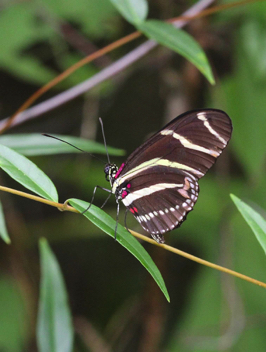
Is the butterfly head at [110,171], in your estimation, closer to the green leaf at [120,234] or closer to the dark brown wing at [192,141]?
the dark brown wing at [192,141]

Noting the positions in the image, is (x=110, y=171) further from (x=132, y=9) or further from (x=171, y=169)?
(x=132, y=9)

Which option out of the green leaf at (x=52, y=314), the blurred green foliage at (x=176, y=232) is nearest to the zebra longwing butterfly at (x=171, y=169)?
the green leaf at (x=52, y=314)

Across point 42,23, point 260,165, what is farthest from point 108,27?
point 260,165

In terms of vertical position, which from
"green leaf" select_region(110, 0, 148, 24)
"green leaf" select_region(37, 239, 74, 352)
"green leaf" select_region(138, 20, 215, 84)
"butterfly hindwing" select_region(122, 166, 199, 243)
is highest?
"green leaf" select_region(110, 0, 148, 24)

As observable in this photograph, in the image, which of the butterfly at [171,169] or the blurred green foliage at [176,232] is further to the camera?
the blurred green foliage at [176,232]

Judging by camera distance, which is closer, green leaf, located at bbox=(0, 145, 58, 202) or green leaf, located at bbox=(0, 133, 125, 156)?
green leaf, located at bbox=(0, 145, 58, 202)

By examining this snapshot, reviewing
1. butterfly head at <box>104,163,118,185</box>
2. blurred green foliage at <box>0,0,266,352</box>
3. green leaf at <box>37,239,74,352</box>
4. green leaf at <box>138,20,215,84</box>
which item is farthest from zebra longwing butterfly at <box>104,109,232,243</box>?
blurred green foliage at <box>0,0,266,352</box>

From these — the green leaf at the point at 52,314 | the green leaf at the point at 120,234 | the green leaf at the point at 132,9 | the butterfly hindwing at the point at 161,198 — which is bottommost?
the green leaf at the point at 52,314

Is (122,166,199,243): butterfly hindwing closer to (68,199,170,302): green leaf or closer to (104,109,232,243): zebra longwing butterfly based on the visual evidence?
(104,109,232,243): zebra longwing butterfly

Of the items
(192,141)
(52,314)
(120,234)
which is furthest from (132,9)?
(52,314)
